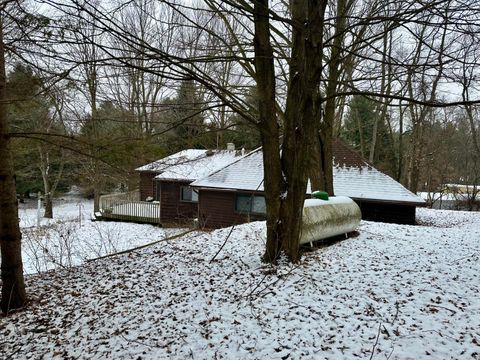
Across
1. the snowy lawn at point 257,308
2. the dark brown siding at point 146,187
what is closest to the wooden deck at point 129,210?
the dark brown siding at point 146,187

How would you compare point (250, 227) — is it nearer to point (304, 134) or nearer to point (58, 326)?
point (304, 134)

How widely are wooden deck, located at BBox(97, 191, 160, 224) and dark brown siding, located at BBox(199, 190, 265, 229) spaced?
11.6 ft

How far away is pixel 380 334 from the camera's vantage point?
3496mm

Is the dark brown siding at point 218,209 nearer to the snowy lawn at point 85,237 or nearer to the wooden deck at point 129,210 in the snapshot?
the snowy lawn at point 85,237

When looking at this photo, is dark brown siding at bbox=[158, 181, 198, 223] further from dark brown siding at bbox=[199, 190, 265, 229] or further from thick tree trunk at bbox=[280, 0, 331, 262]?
thick tree trunk at bbox=[280, 0, 331, 262]

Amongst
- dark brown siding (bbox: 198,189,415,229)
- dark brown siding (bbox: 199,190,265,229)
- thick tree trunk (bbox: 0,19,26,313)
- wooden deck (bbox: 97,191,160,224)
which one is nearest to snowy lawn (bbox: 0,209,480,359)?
thick tree trunk (bbox: 0,19,26,313)

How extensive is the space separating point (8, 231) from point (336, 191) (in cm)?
1199

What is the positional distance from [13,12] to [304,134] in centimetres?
437

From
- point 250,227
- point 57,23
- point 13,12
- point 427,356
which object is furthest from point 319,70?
point 250,227

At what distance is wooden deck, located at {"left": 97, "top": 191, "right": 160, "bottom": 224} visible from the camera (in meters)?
19.2

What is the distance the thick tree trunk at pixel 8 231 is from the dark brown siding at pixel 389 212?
12.1m

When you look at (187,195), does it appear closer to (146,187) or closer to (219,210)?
(219,210)

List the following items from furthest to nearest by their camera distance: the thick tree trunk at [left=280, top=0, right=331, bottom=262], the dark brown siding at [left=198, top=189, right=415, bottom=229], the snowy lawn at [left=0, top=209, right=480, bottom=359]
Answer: the dark brown siding at [left=198, top=189, right=415, bottom=229] < the thick tree trunk at [left=280, top=0, right=331, bottom=262] < the snowy lawn at [left=0, top=209, right=480, bottom=359]

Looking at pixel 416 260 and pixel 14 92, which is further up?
pixel 14 92
